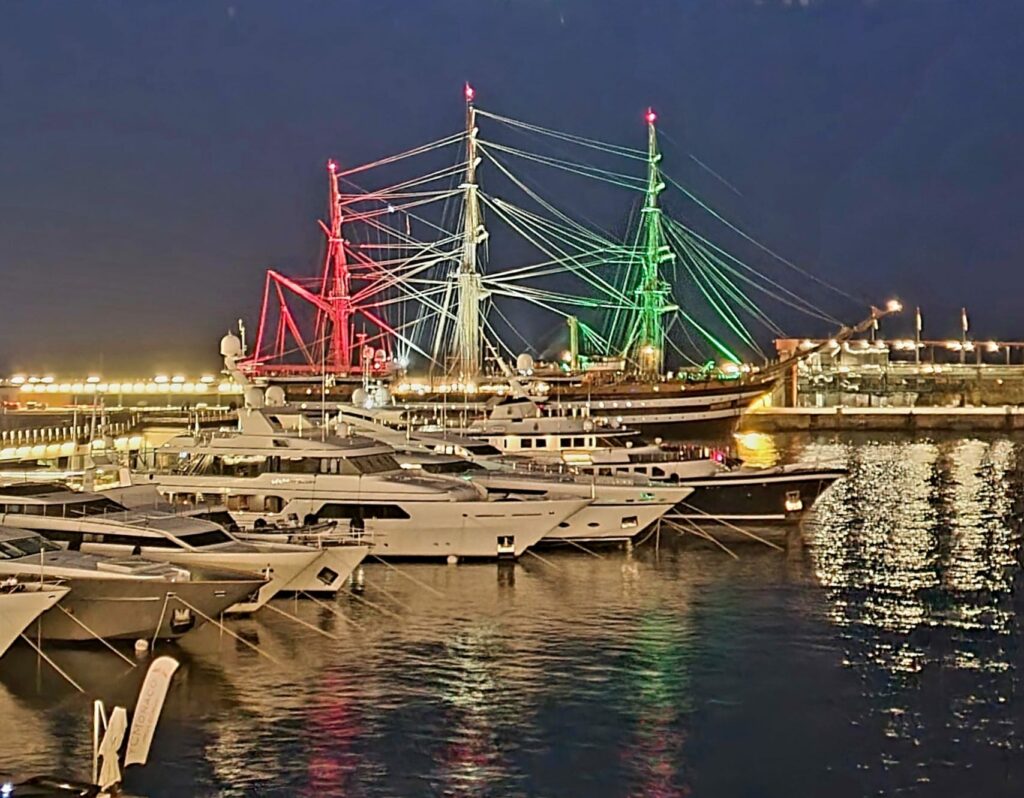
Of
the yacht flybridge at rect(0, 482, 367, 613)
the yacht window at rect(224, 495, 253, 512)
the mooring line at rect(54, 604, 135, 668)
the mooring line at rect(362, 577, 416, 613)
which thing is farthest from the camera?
the yacht window at rect(224, 495, 253, 512)

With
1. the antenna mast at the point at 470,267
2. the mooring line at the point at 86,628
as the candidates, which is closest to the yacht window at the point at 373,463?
the mooring line at the point at 86,628

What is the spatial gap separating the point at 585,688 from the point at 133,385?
135769mm

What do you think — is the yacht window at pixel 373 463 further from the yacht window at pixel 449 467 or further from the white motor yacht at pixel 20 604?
the white motor yacht at pixel 20 604

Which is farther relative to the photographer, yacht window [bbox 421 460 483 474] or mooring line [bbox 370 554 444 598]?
yacht window [bbox 421 460 483 474]

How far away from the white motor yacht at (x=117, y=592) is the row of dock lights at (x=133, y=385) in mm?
115337

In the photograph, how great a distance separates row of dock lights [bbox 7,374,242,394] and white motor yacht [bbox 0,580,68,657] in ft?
385

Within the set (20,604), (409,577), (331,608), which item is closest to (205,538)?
(331,608)

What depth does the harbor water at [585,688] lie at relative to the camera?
1772 cm

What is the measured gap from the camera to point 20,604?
2052cm

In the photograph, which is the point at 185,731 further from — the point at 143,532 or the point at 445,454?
the point at 445,454

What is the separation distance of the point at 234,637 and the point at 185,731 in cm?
487

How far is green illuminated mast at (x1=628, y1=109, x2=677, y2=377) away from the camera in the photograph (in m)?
96.9

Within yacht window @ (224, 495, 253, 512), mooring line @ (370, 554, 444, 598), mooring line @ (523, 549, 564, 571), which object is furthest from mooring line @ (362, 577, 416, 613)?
mooring line @ (523, 549, 564, 571)

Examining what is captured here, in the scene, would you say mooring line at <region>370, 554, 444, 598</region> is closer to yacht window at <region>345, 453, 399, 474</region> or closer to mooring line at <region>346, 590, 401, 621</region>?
mooring line at <region>346, 590, 401, 621</region>
